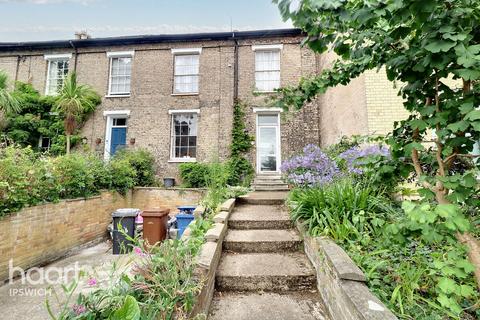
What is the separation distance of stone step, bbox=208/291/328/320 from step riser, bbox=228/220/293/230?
56.3 inches

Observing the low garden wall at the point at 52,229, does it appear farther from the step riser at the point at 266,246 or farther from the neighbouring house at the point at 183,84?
the neighbouring house at the point at 183,84

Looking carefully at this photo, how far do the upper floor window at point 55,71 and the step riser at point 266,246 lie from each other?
13273mm

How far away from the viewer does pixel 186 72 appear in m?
11.2

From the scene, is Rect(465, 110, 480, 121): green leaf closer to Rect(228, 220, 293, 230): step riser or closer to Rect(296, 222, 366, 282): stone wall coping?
Rect(296, 222, 366, 282): stone wall coping

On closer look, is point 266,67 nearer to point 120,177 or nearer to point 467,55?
point 120,177

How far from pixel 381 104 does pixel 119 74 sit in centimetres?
1174

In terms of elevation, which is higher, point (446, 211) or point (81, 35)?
point (81, 35)

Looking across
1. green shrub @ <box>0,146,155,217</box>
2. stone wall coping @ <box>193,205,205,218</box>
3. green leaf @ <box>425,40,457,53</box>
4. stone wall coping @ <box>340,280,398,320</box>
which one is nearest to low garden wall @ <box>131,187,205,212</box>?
green shrub @ <box>0,146,155,217</box>

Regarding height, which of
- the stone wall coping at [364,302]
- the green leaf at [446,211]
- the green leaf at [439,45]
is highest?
the green leaf at [439,45]

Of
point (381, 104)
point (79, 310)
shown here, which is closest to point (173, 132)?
point (381, 104)

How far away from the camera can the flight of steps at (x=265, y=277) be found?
2332mm

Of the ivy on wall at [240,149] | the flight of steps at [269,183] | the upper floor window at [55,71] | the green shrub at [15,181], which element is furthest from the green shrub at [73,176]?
the upper floor window at [55,71]

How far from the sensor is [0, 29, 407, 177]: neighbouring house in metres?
10.5

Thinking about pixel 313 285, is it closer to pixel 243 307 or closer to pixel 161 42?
pixel 243 307
